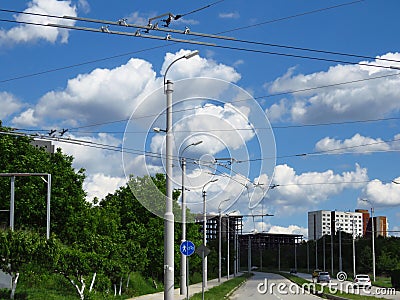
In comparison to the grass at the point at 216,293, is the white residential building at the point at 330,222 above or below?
above

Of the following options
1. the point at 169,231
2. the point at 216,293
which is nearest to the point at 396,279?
the point at 216,293

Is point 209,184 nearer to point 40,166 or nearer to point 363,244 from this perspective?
point 40,166

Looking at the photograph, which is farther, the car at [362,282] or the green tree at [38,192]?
the car at [362,282]

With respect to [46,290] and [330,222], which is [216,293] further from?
[330,222]

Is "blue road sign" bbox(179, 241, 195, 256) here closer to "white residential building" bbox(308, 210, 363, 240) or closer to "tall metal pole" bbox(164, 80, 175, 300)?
"tall metal pole" bbox(164, 80, 175, 300)

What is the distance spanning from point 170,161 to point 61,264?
9912 millimetres

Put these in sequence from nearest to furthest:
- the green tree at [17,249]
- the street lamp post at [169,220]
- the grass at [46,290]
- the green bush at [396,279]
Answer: the street lamp post at [169,220], the green tree at [17,249], the grass at [46,290], the green bush at [396,279]

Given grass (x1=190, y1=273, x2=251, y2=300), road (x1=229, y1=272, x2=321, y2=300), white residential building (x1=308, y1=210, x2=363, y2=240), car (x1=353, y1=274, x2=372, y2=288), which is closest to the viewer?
grass (x1=190, y1=273, x2=251, y2=300)

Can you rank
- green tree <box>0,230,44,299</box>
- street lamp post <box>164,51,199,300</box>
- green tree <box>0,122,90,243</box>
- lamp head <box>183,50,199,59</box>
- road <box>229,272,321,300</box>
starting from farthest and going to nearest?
road <box>229,272,321,300</box> → green tree <box>0,122,90,243</box> → green tree <box>0,230,44,299</box> → lamp head <box>183,50,199,59</box> → street lamp post <box>164,51,199,300</box>

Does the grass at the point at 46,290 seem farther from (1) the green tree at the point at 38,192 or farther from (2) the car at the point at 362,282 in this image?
(2) the car at the point at 362,282

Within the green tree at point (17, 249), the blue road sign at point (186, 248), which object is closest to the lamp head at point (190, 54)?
the blue road sign at point (186, 248)

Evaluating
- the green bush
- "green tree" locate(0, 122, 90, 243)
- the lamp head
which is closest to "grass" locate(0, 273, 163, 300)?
"green tree" locate(0, 122, 90, 243)

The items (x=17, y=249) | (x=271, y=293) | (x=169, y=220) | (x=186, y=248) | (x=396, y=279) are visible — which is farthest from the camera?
(x=396, y=279)

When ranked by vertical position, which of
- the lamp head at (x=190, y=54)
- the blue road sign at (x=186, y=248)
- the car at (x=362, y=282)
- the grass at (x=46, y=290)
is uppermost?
the lamp head at (x=190, y=54)
